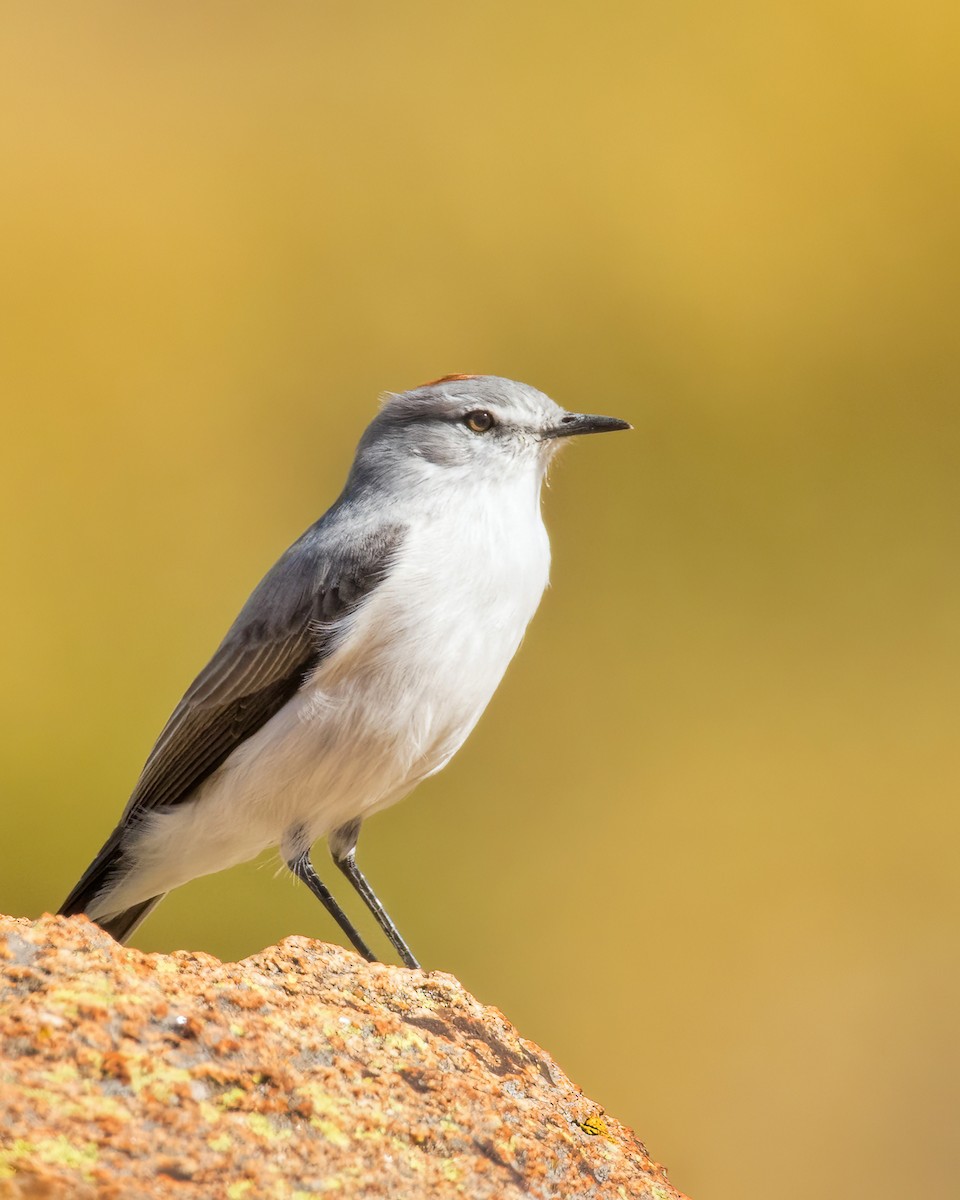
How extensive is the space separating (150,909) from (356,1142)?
94.2 inches

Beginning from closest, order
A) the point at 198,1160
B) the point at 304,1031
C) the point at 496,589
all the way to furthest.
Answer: the point at 198,1160 < the point at 304,1031 < the point at 496,589

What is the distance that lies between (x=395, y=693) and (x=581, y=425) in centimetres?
122

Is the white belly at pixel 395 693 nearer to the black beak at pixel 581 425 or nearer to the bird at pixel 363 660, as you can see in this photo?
the bird at pixel 363 660

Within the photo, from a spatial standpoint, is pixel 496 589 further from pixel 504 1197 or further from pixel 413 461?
pixel 504 1197

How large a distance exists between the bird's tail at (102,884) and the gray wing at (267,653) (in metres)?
0.11

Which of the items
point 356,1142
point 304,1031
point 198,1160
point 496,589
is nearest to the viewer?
point 198,1160

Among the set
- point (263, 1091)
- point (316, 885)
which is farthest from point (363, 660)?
point (263, 1091)

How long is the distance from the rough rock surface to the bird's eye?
1.97 meters

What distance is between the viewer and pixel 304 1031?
235cm

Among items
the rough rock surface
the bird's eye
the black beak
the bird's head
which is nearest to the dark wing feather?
the bird's head

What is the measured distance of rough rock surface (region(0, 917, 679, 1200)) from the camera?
1863mm

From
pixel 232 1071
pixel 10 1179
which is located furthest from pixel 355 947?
pixel 10 1179

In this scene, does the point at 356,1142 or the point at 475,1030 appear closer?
the point at 356,1142

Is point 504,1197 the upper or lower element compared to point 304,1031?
lower
